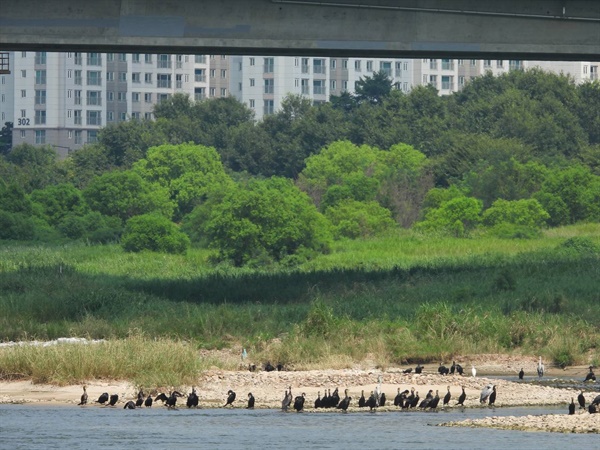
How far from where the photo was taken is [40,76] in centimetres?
17175

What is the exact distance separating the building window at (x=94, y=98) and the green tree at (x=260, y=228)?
4069 inches

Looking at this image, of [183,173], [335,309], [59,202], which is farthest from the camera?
[183,173]

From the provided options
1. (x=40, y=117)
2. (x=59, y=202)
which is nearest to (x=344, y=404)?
(x=59, y=202)

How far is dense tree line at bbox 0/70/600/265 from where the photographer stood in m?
79.5

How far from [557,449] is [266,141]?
11027cm

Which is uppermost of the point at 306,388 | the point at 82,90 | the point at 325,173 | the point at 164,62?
the point at 164,62

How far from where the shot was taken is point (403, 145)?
389 feet

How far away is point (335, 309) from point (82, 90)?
130971 millimetres

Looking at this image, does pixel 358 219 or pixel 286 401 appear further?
pixel 358 219

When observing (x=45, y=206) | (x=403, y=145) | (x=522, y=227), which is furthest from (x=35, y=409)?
(x=403, y=145)

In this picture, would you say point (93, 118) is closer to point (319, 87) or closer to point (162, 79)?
point (162, 79)

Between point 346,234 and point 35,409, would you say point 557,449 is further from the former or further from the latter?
point 346,234

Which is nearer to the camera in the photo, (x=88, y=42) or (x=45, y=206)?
(x=88, y=42)

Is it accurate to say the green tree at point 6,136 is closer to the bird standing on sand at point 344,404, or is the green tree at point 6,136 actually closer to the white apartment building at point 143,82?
the white apartment building at point 143,82
